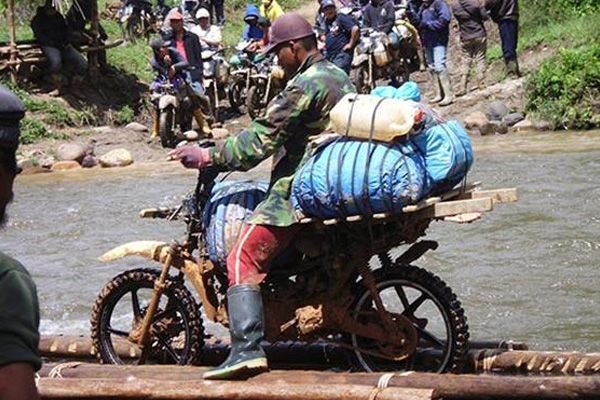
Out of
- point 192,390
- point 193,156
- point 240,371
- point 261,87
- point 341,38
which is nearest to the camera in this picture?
point 192,390

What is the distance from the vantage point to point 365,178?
231 inches

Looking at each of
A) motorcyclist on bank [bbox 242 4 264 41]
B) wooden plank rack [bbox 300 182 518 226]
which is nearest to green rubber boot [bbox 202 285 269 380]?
wooden plank rack [bbox 300 182 518 226]

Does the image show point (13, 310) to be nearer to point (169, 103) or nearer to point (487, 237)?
point (487, 237)

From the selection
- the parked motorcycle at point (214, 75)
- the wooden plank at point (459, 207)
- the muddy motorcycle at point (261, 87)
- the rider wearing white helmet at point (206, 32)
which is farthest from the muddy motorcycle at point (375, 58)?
the wooden plank at point (459, 207)

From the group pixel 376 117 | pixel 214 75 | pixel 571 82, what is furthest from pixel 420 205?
pixel 214 75

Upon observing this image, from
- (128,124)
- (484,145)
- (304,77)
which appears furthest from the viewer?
(128,124)

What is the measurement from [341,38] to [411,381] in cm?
1476

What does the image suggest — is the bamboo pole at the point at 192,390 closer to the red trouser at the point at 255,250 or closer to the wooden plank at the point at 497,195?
the red trouser at the point at 255,250

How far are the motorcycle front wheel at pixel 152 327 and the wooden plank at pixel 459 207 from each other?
145 cm

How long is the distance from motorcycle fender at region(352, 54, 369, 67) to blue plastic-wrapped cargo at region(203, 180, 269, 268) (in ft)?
46.3

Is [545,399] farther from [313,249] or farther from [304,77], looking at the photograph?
[304,77]

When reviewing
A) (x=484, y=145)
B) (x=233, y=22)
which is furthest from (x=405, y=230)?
(x=233, y=22)

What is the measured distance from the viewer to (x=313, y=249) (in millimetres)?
6391

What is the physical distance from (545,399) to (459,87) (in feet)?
52.5
